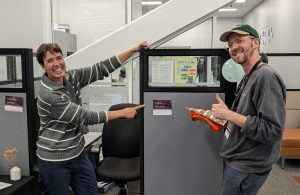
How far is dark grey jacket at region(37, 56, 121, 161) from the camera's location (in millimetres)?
1507

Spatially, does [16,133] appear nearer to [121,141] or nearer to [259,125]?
[121,141]

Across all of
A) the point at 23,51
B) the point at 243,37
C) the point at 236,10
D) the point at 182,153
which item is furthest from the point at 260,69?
the point at 236,10

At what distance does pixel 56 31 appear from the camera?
286 cm

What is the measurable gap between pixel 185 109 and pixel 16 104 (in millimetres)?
998

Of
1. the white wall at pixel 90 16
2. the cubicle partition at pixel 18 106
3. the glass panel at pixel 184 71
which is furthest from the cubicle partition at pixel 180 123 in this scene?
the white wall at pixel 90 16

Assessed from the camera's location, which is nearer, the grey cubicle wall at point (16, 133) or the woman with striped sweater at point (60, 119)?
the woman with striped sweater at point (60, 119)

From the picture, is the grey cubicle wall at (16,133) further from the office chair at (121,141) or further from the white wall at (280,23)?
the white wall at (280,23)

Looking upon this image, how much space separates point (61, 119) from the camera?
1.52m

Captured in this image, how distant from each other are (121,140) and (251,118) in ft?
4.77

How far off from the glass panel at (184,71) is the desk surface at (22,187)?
947 millimetres

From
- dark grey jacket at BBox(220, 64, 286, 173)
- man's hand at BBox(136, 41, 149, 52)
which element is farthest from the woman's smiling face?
dark grey jacket at BBox(220, 64, 286, 173)

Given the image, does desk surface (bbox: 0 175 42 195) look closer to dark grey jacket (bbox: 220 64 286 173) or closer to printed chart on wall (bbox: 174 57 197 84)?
printed chart on wall (bbox: 174 57 197 84)

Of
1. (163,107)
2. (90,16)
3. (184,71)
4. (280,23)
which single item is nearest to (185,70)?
(184,71)

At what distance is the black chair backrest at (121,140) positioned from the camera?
2457mm
